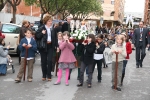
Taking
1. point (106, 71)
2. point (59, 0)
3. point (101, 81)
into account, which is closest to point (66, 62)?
point (101, 81)

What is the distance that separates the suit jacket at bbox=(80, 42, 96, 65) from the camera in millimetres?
8602

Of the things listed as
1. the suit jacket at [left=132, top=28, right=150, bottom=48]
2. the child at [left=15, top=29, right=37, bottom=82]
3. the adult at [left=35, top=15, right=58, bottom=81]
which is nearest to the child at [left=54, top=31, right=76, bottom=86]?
the adult at [left=35, top=15, right=58, bottom=81]

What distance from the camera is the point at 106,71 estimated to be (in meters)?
Answer: 12.0

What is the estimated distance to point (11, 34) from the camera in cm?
1510

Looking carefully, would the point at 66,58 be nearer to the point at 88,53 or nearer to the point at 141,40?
the point at 88,53

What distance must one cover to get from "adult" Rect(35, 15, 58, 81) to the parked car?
6051 millimetres

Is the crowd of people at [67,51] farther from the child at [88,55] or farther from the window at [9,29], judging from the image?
the window at [9,29]

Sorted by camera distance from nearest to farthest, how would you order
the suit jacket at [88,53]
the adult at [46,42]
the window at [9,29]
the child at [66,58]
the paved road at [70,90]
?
the paved road at [70,90] → the suit jacket at [88,53] → the child at [66,58] → the adult at [46,42] → the window at [9,29]

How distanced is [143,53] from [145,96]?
5.64 metres

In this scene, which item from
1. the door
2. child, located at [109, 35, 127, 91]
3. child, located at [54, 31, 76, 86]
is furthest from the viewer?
the door

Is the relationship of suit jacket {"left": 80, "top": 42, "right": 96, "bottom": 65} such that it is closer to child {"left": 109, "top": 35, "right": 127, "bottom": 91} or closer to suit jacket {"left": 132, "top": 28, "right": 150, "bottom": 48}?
child {"left": 109, "top": 35, "right": 127, "bottom": 91}

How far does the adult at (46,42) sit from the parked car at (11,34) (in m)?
6.05

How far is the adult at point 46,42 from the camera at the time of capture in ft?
30.0

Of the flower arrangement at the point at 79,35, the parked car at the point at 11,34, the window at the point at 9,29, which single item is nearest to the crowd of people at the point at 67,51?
the flower arrangement at the point at 79,35
